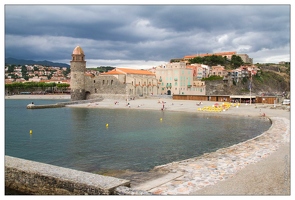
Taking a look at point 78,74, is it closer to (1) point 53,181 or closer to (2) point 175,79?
(2) point 175,79

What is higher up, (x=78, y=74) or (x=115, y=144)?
(x=78, y=74)

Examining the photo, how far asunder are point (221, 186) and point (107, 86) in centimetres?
5665

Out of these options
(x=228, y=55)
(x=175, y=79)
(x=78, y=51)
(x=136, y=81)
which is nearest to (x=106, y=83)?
(x=136, y=81)

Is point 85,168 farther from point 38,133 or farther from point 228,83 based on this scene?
point 228,83

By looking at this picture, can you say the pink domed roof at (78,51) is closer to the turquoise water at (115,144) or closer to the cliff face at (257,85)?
the cliff face at (257,85)

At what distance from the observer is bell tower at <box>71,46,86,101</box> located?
6316cm

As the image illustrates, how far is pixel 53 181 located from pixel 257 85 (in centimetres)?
10152

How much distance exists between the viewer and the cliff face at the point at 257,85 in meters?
84.7

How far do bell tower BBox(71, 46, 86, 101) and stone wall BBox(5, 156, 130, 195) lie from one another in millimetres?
54019

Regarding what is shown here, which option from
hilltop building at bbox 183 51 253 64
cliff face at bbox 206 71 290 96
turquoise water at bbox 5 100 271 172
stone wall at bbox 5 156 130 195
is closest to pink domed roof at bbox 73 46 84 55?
cliff face at bbox 206 71 290 96

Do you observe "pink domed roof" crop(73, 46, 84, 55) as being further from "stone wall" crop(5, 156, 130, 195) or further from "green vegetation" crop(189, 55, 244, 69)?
"stone wall" crop(5, 156, 130, 195)

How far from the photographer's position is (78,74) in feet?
211
